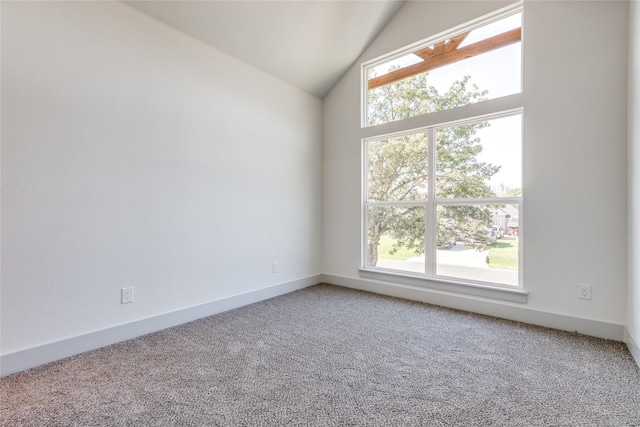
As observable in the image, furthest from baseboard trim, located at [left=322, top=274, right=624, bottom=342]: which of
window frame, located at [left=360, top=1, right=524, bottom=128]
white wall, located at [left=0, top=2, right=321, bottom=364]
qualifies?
window frame, located at [left=360, top=1, right=524, bottom=128]

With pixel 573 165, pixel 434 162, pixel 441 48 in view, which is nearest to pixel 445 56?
pixel 441 48

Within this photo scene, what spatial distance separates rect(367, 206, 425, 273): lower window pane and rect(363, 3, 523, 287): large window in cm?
1

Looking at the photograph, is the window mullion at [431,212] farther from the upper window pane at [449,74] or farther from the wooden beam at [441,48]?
the wooden beam at [441,48]

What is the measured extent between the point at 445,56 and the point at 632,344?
2.95 m

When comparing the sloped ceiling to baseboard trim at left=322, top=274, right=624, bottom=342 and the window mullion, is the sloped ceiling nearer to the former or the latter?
the window mullion

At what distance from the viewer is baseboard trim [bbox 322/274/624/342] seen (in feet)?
7.48

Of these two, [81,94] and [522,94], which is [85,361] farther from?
[522,94]

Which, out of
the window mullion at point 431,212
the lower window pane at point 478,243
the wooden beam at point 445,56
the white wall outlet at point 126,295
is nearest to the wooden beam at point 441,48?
the wooden beam at point 445,56

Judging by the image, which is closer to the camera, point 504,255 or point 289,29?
point 504,255

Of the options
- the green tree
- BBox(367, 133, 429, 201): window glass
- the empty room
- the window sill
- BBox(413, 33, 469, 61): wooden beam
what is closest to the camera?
the empty room

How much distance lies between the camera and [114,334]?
86.6 inches

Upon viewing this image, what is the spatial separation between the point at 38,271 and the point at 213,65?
2207 mm

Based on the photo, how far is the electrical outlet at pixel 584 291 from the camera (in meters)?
2.34

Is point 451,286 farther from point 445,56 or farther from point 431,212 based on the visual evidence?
point 445,56
